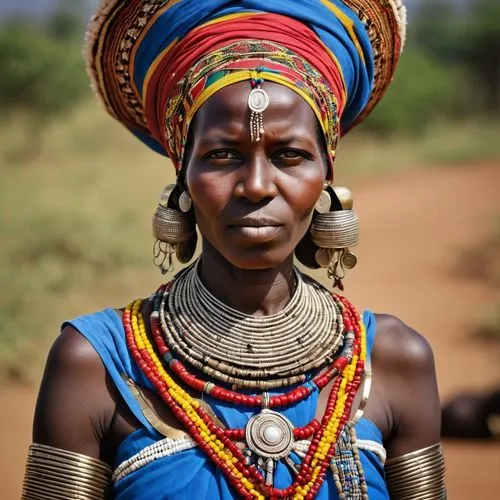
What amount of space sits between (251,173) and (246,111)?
0.17 m

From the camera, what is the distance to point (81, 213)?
41.1 ft

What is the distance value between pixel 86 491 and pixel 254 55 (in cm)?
127

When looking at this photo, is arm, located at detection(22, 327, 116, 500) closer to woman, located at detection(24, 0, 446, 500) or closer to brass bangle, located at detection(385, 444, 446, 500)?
woman, located at detection(24, 0, 446, 500)

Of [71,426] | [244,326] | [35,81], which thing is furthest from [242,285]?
[35,81]

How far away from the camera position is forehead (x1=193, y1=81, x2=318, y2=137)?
101 inches

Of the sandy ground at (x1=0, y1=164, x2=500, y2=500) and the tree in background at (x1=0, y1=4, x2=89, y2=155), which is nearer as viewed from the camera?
the sandy ground at (x1=0, y1=164, x2=500, y2=500)

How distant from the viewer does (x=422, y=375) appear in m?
2.89

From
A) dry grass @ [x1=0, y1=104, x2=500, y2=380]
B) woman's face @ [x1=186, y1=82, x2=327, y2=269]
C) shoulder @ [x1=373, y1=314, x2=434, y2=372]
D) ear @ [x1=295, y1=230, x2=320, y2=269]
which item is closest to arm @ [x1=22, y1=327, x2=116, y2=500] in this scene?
woman's face @ [x1=186, y1=82, x2=327, y2=269]

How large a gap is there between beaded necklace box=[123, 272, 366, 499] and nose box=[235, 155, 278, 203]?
52 centimetres

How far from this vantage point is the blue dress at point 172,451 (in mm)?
2576

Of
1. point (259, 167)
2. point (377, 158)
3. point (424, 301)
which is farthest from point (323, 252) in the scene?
point (377, 158)

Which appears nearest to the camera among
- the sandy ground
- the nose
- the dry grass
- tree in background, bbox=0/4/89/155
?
the nose

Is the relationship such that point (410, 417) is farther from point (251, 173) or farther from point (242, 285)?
point (251, 173)

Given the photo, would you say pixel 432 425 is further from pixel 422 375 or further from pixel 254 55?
pixel 254 55
